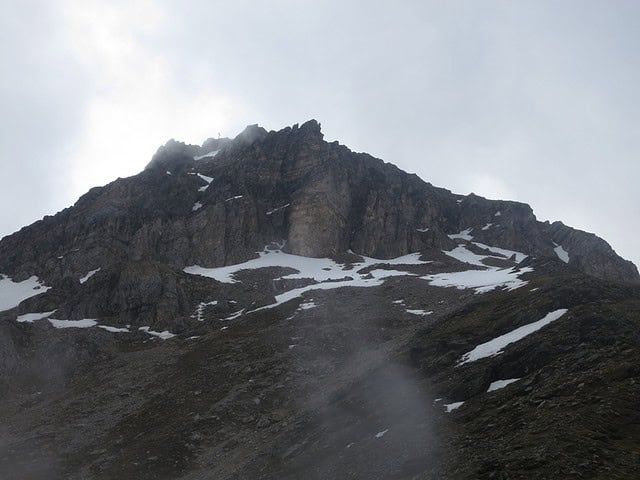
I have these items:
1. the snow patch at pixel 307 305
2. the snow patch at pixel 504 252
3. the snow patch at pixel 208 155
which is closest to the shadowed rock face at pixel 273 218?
the snow patch at pixel 504 252

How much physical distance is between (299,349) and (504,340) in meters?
23.5

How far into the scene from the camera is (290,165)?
139250 millimetres

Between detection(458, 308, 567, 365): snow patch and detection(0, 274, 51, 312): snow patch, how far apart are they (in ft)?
262

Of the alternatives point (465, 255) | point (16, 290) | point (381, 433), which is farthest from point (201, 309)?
point (465, 255)

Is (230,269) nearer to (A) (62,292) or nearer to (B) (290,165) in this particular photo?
(A) (62,292)

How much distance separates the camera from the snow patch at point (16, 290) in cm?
9069

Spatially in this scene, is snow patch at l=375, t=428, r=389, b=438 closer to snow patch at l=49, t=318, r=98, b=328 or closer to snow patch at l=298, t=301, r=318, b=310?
snow patch at l=298, t=301, r=318, b=310

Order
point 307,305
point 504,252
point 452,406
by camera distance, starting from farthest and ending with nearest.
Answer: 1. point 504,252
2. point 307,305
3. point 452,406

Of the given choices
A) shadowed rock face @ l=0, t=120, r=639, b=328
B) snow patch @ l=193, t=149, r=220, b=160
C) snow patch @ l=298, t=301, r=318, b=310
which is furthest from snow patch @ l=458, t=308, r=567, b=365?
snow patch @ l=193, t=149, r=220, b=160

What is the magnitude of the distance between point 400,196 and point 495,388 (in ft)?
401

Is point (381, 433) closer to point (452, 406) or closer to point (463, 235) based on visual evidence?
point (452, 406)

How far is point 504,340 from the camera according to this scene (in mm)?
30844

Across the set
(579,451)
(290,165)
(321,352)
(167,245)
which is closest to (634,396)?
(579,451)

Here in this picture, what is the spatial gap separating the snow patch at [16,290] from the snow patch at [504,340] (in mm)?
79947
